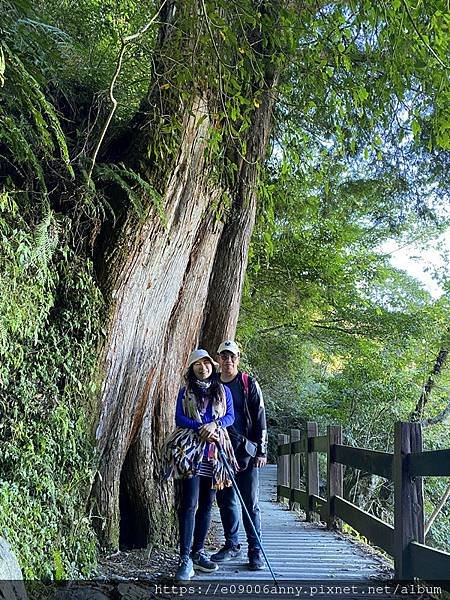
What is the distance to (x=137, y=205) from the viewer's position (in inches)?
200

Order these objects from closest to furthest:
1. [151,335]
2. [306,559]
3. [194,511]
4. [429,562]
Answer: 1. [429,562]
2. [194,511]
3. [306,559]
4. [151,335]

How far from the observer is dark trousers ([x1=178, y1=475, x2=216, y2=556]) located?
4.40 m

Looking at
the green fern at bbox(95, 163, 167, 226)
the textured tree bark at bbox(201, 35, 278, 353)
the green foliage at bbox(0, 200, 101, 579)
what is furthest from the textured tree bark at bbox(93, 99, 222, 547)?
the textured tree bark at bbox(201, 35, 278, 353)

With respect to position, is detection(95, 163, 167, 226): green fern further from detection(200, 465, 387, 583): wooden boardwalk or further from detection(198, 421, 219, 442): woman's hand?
detection(200, 465, 387, 583): wooden boardwalk

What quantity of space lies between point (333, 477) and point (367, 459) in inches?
58.2

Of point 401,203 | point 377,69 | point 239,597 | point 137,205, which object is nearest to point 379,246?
point 401,203

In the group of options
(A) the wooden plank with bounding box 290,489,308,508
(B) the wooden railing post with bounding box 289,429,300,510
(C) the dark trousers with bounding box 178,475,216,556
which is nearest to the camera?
(C) the dark trousers with bounding box 178,475,216,556

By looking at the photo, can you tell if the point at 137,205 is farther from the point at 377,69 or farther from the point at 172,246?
the point at 377,69

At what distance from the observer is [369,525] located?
516 cm

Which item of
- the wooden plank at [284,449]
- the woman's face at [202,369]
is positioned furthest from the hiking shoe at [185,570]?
the wooden plank at [284,449]

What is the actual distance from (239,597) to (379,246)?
44.9ft

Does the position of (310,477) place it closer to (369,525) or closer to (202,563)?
(369,525)

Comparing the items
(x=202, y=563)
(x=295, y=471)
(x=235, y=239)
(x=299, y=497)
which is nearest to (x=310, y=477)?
(x=299, y=497)

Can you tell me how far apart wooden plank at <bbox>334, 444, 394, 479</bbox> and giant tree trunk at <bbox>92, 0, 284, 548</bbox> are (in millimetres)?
1778
